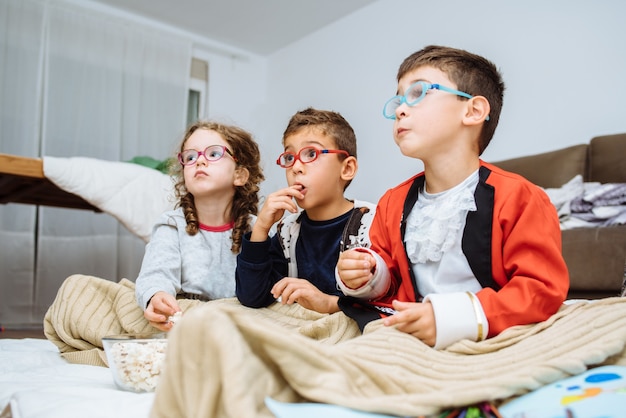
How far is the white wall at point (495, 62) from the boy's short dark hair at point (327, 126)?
2043mm

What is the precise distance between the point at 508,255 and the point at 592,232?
1527 mm

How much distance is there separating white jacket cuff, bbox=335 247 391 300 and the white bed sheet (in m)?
0.41

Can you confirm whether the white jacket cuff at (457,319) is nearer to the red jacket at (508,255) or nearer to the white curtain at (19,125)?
the red jacket at (508,255)

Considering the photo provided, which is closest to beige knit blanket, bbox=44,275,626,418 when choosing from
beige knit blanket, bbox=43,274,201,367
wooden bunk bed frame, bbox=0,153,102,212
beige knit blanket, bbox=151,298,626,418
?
beige knit blanket, bbox=151,298,626,418

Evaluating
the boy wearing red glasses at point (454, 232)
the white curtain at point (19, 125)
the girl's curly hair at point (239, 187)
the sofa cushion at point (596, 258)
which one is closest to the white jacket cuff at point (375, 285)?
the boy wearing red glasses at point (454, 232)

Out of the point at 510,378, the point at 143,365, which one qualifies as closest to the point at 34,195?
the point at 143,365

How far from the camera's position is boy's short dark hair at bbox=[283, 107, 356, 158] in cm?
148

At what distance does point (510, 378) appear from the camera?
0.60m

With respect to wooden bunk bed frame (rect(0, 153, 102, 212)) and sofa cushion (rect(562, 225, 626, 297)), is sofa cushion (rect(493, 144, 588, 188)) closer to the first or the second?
sofa cushion (rect(562, 225, 626, 297))

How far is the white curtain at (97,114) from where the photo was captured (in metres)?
4.05

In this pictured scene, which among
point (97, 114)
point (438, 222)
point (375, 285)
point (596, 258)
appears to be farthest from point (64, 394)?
point (97, 114)

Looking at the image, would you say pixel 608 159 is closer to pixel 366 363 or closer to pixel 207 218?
pixel 207 218

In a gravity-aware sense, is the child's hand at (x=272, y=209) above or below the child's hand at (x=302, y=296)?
above

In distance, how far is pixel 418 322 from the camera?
30.0 inches
